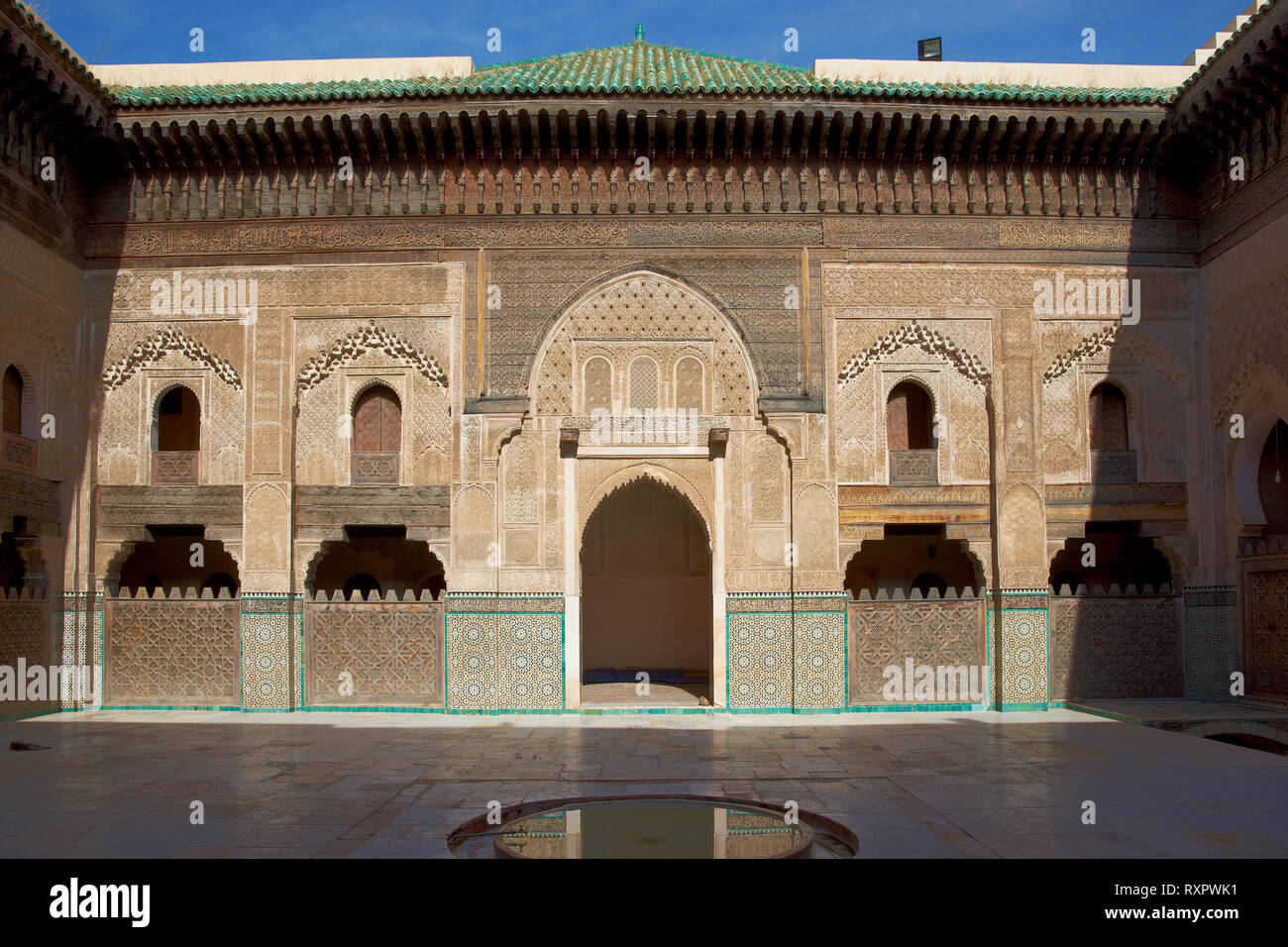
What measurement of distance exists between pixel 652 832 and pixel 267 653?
5.41m

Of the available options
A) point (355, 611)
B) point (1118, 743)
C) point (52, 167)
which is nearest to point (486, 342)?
point (355, 611)

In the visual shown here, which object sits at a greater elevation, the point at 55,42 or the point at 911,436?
the point at 55,42

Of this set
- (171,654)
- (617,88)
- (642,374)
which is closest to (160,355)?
(171,654)

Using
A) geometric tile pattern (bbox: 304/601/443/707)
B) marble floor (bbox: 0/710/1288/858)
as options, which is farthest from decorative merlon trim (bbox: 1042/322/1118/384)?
geometric tile pattern (bbox: 304/601/443/707)

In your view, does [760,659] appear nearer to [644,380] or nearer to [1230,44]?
[644,380]

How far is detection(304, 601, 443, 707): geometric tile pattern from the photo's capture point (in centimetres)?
884

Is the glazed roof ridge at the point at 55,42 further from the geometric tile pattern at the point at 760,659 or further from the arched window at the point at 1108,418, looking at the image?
the arched window at the point at 1108,418

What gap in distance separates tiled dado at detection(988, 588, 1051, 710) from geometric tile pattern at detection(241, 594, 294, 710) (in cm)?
606

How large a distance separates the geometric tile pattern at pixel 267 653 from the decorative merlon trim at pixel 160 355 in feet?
6.53

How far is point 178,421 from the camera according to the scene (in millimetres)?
10375

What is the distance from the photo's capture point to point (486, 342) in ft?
29.7

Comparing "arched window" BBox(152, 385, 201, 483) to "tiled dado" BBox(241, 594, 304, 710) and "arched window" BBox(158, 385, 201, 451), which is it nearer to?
"arched window" BBox(158, 385, 201, 451)
